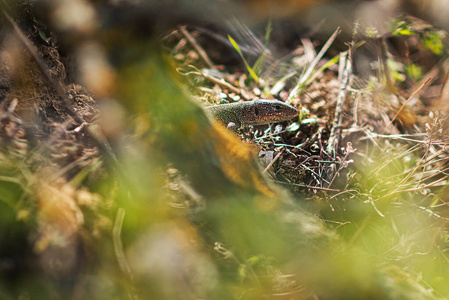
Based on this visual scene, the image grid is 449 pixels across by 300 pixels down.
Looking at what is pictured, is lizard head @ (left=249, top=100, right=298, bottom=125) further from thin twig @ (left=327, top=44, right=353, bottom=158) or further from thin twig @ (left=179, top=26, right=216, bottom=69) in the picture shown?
thin twig @ (left=179, top=26, right=216, bottom=69)

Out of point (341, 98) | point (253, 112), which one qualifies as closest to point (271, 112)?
point (253, 112)

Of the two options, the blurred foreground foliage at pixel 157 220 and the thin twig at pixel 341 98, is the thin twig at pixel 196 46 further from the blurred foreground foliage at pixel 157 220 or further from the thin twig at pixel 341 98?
the blurred foreground foliage at pixel 157 220

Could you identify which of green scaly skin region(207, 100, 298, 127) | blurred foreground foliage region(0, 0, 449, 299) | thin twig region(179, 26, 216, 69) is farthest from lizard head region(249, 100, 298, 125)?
blurred foreground foliage region(0, 0, 449, 299)

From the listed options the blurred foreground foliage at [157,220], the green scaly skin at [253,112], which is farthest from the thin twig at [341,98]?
the blurred foreground foliage at [157,220]

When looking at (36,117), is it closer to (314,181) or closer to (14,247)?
(14,247)

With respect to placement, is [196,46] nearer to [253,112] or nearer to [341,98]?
[253,112]

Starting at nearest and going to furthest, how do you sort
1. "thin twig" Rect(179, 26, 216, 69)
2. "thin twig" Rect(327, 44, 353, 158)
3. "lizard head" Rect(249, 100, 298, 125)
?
"thin twig" Rect(327, 44, 353, 158) < "lizard head" Rect(249, 100, 298, 125) < "thin twig" Rect(179, 26, 216, 69)

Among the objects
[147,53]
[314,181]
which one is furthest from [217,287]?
[314,181]
